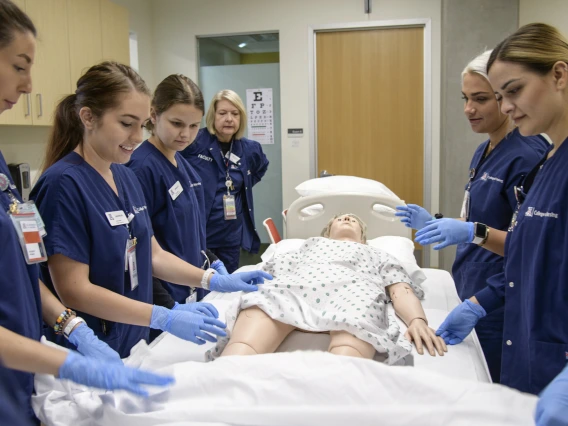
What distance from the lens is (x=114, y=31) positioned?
3938 millimetres

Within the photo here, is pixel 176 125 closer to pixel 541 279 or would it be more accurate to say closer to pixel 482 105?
pixel 482 105

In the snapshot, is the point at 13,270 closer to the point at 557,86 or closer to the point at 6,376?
the point at 6,376

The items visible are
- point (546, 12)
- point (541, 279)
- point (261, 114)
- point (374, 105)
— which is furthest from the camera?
point (261, 114)

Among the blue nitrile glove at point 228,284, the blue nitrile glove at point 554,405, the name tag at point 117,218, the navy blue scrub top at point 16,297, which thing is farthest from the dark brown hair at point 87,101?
the blue nitrile glove at point 554,405

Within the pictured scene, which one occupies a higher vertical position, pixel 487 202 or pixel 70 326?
pixel 487 202

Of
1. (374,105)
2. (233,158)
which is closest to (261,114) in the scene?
(374,105)

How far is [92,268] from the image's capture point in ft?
4.86

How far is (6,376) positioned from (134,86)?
35.9 inches

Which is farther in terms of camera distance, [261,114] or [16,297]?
[261,114]

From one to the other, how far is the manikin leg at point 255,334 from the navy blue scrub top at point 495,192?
2.64 feet

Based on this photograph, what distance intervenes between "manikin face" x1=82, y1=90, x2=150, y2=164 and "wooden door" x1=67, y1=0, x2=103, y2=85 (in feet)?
6.74

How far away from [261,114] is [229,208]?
1980 millimetres

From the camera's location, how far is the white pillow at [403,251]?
7.55ft

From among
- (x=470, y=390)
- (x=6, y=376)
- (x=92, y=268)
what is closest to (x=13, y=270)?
(x=6, y=376)
